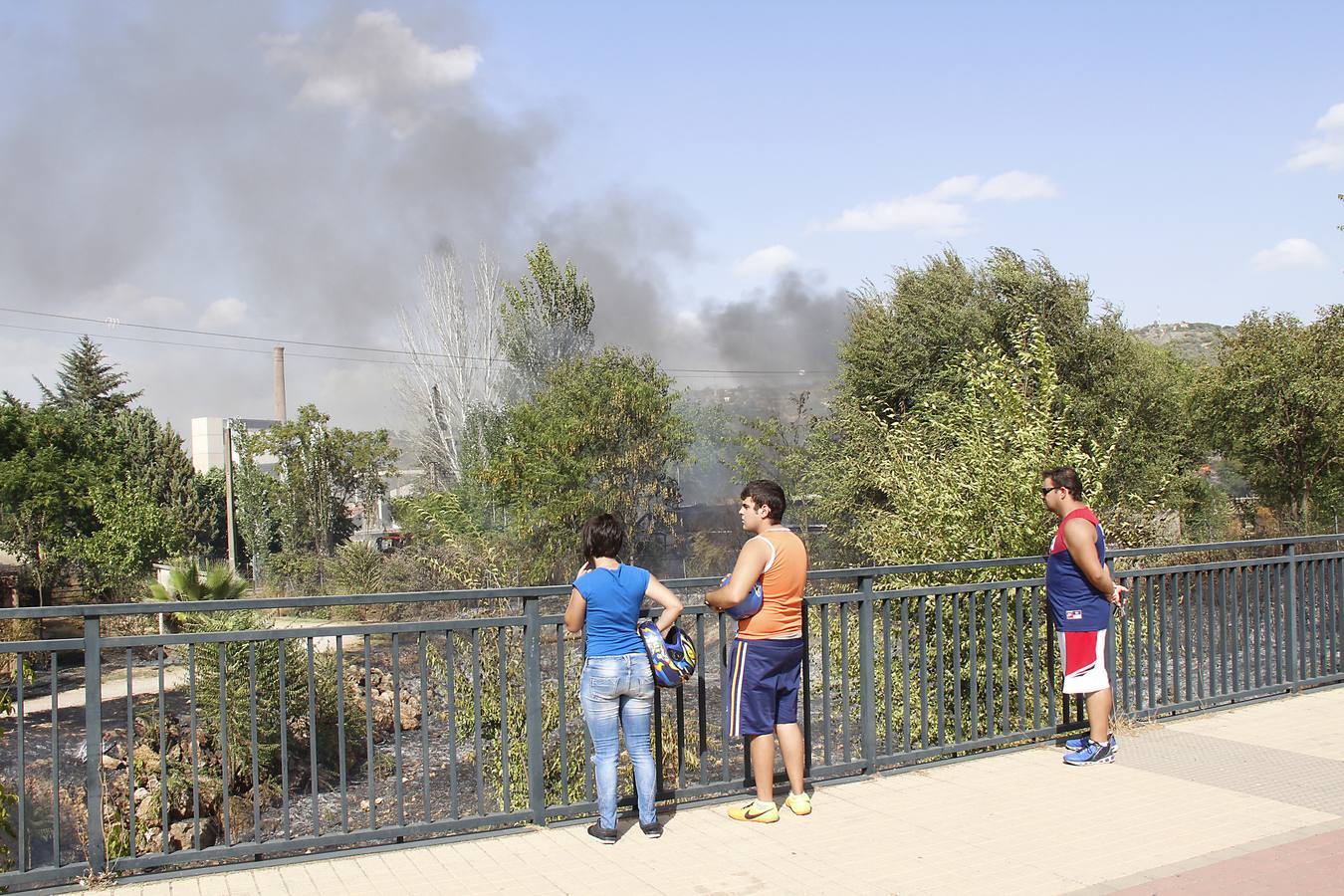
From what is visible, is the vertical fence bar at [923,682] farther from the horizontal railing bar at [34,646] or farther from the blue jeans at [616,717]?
the horizontal railing bar at [34,646]

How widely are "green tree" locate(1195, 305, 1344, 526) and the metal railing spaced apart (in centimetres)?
1418

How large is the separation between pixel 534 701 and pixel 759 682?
107 cm

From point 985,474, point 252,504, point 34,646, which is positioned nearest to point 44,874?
point 34,646

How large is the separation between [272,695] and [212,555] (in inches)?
1532

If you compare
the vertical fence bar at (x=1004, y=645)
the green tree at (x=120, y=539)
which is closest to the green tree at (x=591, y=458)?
the green tree at (x=120, y=539)

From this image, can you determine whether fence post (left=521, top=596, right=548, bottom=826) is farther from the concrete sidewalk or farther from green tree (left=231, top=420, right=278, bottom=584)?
green tree (left=231, top=420, right=278, bottom=584)

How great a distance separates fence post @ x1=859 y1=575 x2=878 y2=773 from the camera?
20.4 ft

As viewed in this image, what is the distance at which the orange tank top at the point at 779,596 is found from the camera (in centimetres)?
534

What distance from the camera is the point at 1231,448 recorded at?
30.2 meters

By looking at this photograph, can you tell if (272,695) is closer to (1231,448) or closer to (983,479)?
(983,479)

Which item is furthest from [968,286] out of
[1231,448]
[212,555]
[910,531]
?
[212,555]

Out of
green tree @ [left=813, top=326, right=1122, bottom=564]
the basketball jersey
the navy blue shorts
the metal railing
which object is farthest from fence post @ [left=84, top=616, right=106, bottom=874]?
green tree @ [left=813, top=326, right=1122, bottom=564]

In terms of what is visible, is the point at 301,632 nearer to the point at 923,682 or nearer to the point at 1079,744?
the point at 923,682

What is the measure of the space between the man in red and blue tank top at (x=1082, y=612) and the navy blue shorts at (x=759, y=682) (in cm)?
201
